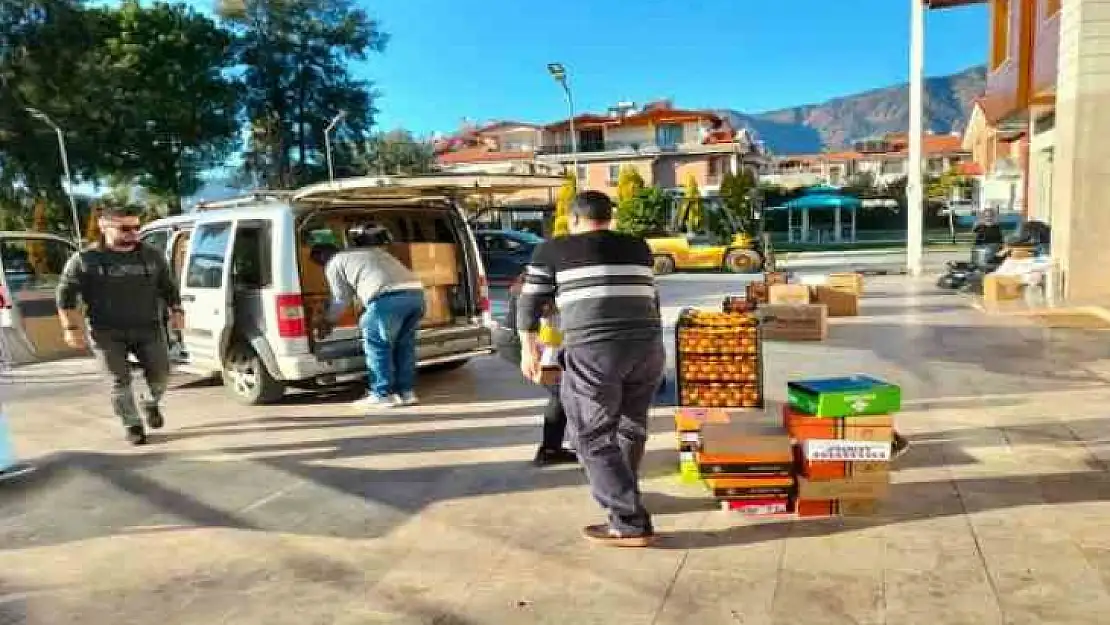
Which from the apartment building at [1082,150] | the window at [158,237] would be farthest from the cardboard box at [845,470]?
the apartment building at [1082,150]

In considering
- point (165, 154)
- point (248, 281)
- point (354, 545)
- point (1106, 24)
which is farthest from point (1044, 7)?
point (165, 154)

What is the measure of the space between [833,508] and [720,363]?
47.2 inches

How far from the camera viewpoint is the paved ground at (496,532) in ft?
10.2

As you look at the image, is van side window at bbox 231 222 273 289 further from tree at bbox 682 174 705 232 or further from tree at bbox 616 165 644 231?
tree at bbox 616 165 644 231

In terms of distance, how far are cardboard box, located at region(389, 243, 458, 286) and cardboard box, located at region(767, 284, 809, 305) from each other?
4.34 metres

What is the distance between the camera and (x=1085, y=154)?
10.3 m

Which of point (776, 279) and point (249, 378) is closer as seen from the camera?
point (249, 378)

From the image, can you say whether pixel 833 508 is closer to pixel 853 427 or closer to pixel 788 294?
pixel 853 427

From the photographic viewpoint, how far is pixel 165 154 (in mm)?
37125

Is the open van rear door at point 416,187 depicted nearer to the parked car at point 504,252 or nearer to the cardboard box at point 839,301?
the cardboard box at point 839,301

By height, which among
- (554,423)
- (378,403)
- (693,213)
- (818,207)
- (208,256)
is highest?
(208,256)

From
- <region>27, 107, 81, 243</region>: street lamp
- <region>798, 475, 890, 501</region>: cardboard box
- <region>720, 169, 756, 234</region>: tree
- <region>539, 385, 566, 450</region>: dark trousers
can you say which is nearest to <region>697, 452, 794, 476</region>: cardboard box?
<region>798, 475, 890, 501</region>: cardboard box

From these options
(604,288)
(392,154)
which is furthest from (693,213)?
(604,288)

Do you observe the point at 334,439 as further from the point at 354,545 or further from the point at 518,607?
the point at 518,607
